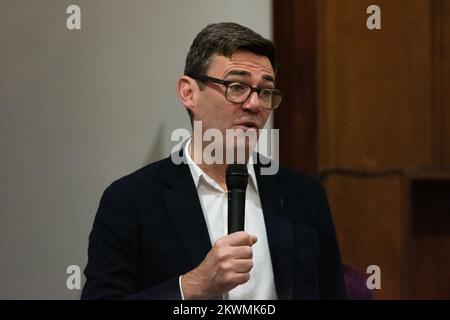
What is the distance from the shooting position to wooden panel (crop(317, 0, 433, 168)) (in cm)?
189

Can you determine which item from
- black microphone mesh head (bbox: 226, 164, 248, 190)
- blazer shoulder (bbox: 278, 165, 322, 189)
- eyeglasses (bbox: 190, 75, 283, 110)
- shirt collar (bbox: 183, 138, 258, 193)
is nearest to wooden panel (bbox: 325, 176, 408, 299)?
blazer shoulder (bbox: 278, 165, 322, 189)

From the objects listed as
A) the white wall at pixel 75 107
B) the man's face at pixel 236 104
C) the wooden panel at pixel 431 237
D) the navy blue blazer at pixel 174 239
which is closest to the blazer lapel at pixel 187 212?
the navy blue blazer at pixel 174 239

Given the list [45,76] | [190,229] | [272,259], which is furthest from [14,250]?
[272,259]

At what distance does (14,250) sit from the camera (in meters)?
1.96

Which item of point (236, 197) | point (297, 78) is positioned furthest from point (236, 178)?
point (297, 78)

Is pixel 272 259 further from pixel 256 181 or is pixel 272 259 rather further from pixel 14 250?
pixel 14 250

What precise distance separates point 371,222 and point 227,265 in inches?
31.9

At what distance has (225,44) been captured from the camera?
61.3 inches

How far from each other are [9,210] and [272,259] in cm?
85

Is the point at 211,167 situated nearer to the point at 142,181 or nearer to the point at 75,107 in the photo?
the point at 142,181

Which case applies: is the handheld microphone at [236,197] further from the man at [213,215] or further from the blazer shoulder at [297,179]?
the blazer shoulder at [297,179]

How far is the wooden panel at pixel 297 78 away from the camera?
6.22 ft

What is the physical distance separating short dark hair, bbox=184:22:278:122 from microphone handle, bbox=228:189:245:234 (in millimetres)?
446

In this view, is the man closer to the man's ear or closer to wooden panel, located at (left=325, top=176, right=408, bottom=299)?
the man's ear
